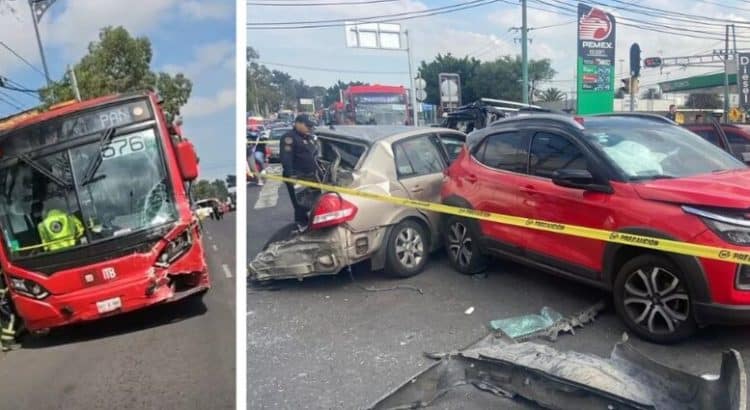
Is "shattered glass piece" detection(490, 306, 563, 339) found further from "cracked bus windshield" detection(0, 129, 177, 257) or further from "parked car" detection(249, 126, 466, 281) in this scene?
"cracked bus windshield" detection(0, 129, 177, 257)

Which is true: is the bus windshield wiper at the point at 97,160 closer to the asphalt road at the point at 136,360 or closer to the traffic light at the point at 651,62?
the asphalt road at the point at 136,360

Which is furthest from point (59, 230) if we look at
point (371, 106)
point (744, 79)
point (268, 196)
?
point (744, 79)

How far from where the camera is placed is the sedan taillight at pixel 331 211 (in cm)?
133

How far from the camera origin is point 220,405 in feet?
3.46

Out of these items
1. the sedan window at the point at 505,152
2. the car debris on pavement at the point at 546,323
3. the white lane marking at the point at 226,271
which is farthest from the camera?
the sedan window at the point at 505,152

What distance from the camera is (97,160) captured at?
0.88 meters

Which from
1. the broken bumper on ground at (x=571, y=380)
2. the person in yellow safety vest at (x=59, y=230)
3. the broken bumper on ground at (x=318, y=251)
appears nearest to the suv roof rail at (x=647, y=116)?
the broken bumper on ground at (x=571, y=380)

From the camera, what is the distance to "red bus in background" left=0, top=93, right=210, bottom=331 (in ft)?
2.85

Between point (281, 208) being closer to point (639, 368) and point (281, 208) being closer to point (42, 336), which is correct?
point (42, 336)

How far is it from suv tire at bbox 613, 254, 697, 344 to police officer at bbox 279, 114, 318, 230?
84cm

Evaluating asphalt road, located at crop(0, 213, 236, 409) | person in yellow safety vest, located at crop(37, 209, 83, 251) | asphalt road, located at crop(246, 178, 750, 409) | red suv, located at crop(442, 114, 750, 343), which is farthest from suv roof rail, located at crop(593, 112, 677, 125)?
person in yellow safety vest, located at crop(37, 209, 83, 251)

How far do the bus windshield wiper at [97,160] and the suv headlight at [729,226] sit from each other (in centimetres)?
117

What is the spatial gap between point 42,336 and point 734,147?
1572mm

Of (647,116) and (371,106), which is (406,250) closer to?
(371,106)
